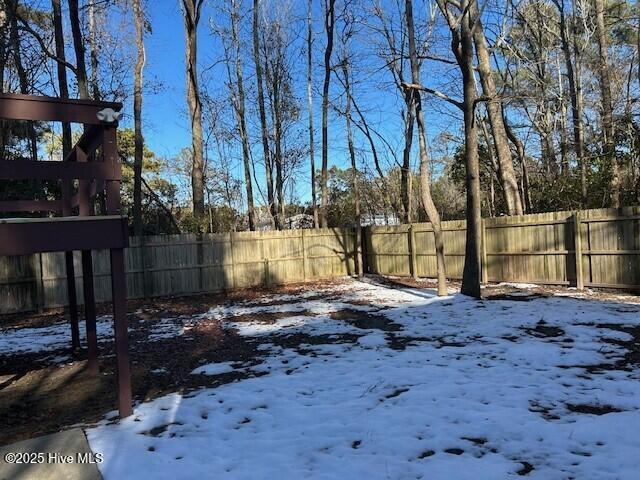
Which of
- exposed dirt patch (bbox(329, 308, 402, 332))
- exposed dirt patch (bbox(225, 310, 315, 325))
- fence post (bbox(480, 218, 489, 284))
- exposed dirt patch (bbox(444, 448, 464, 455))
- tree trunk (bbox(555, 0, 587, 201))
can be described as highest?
tree trunk (bbox(555, 0, 587, 201))

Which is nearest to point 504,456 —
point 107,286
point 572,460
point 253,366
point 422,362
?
point 572,460

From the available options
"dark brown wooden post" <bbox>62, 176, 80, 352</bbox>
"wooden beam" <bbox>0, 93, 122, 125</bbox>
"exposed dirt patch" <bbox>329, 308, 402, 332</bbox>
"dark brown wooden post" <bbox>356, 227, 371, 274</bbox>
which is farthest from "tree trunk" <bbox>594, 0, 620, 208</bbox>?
"wooden beam" <bbox>0, 93, 122, 125</bbox>

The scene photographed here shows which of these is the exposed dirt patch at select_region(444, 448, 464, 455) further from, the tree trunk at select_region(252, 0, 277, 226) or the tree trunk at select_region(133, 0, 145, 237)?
the tree trunk at select_region(252, 0, 277, 226)

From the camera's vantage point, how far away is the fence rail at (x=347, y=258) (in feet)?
34.3

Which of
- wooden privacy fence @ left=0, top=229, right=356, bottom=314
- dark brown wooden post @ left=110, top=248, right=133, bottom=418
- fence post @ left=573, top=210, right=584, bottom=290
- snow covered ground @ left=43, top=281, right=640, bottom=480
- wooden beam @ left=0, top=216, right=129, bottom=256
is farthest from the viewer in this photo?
wooden privacy fence @ left=0, top=229, right=356, bottom=314

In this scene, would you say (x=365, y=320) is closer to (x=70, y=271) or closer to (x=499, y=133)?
(x=70, y=271)

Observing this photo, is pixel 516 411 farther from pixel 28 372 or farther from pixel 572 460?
pixel 28 372

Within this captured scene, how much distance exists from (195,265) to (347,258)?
571cm

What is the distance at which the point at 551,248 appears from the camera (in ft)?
37.6

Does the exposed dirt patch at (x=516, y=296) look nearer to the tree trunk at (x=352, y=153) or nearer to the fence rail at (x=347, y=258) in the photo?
the fence rail at (x=347, y=258)

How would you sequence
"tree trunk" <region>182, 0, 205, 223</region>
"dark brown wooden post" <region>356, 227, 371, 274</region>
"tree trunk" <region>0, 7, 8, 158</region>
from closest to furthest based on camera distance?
1. "tree trunk" <region>0, 7, 8, 158</region>
2. "tree trunk" <region>182, 0, 205, 223</region>
3. "dark brown wooden post" <region>356, 227, 371, 274</region>

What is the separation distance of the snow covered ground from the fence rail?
3280mm

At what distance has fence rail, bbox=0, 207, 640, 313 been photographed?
10.5 metres

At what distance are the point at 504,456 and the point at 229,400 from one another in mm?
2495
